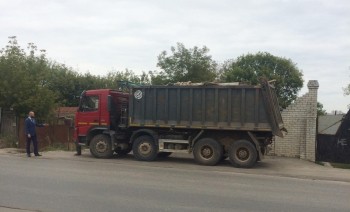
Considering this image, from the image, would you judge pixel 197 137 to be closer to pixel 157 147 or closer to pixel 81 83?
pixel 157 147

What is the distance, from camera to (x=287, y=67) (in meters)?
55.3

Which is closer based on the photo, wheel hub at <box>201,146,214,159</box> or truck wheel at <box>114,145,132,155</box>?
wheel hub at <box>201,146,214,159</box>

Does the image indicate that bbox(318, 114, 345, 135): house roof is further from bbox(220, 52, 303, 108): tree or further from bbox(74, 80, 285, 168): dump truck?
bbox(220, 52, 303, 108): tree

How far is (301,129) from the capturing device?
780 inches

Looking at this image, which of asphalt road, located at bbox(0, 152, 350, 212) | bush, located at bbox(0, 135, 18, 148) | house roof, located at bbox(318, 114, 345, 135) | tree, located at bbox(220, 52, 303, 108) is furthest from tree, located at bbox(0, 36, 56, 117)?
tree, located at bbox(220, 52, 303, 108)

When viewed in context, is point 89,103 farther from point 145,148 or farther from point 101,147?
point 145,148

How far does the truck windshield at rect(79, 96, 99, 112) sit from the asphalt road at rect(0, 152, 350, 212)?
14.4 feet

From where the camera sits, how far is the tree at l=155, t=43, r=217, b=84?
35125mm

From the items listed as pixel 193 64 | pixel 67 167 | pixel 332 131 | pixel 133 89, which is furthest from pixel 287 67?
pixel 67 167

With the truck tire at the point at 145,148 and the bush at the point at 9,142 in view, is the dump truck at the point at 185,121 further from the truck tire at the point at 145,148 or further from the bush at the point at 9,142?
the bush at the point at 9,142

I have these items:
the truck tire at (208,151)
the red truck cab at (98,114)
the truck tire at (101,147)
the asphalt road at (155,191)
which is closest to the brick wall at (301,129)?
the truck tire at (208,151)

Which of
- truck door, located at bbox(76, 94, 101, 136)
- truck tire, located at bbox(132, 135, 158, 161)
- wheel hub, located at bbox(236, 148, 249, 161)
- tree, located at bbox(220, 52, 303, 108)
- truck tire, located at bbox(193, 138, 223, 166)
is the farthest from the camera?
tree, located at bbox(220, 52, 303, 108)

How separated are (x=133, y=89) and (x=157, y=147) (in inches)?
94.1

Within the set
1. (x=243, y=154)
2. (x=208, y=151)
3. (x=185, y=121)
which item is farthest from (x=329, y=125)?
(x=185, y=121)
